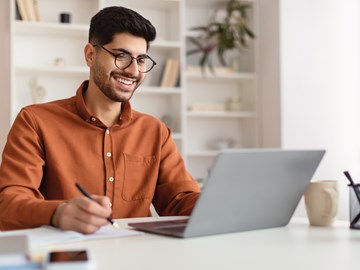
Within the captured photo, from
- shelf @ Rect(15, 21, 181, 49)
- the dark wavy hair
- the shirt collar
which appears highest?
shelf @ Rect(15, 21, 181, 49)

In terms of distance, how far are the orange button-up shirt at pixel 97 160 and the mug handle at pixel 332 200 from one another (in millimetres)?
439

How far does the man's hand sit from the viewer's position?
1236mm

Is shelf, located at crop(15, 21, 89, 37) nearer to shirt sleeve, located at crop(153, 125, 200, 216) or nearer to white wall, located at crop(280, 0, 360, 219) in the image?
white wall, located at crop(280, 0, 360, 219)

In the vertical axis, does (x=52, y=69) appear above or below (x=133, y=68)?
above

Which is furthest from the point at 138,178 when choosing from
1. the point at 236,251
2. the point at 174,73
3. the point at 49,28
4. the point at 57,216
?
the point at 174,73

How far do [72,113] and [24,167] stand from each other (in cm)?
32

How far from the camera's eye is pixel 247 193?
1.33 meters

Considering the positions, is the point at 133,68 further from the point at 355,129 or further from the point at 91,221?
the point at 355,129

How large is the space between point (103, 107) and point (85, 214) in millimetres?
Result: 845

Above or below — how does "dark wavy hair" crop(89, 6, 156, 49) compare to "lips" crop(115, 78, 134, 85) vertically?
above

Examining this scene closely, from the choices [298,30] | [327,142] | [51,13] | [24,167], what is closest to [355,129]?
[327,142]

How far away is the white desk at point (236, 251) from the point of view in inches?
39.9

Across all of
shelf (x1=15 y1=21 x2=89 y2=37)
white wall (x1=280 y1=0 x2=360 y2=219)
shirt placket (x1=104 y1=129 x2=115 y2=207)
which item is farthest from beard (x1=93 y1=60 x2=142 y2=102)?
→ white wall (x1=280 y1=0 x2=360 y2=219)

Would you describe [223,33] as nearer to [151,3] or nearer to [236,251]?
[151,3]
